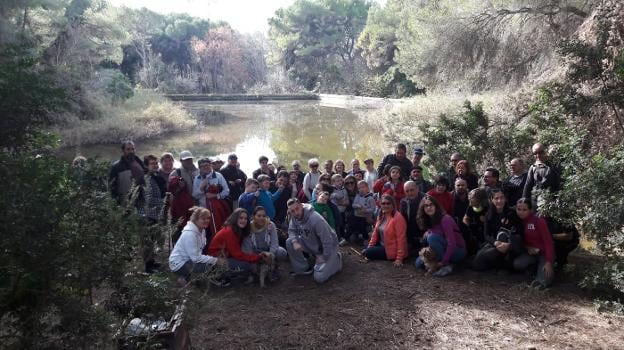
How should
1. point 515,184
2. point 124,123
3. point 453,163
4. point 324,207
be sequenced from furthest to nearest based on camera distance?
point 124,123 → point 453,163 → point 324,207 → point 515,184

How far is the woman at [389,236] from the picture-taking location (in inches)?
209

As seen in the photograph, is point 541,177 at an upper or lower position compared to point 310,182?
upper

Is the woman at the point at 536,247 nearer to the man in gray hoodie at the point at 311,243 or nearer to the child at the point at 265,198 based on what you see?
the man in gray hoodie at the point at 311,243

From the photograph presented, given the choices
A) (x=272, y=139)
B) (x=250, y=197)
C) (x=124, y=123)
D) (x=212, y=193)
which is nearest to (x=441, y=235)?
(x=250, y=197)

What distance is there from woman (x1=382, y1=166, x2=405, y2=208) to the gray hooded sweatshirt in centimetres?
151

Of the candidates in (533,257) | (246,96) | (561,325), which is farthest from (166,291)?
(246,96)

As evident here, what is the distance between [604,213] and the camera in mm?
3717

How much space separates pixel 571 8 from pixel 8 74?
10430 millimetres

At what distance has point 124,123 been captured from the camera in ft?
61.7

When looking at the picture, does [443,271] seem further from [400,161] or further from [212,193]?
[212,193]

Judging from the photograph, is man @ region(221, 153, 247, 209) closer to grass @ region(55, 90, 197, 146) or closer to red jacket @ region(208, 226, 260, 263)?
red jacket @ region(208, 226, 260, 263)

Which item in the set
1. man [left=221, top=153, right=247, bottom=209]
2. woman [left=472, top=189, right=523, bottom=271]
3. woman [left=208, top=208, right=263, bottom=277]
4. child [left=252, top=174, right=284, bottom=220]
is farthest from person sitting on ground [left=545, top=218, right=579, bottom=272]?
man [left=221, top=153, right=247, bottom=209]

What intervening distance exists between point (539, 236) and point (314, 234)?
226 cm

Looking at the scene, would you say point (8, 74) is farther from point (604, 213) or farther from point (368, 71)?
point (368, 71)
